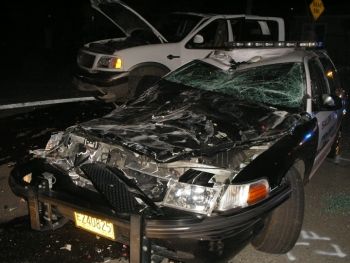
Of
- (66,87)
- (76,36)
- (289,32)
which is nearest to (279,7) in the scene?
(289,32)

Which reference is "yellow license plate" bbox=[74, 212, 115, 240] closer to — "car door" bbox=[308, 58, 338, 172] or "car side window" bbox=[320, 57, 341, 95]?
"car door" bbox=[308, 58, 338, 172]

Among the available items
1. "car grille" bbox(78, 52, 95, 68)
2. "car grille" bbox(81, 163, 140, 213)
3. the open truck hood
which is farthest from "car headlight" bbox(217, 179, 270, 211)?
"car grille" bbox(78, 52, 95, 68)

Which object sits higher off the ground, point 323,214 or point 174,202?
point 174,202

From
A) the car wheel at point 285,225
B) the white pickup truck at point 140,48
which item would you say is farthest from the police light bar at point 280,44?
the white pickup truck at point 140,48

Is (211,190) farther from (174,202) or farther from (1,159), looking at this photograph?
(1,159)

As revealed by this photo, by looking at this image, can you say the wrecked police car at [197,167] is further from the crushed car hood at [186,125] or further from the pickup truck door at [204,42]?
the pickup truck door at [204,42]

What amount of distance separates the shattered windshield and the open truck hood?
9.57 ft

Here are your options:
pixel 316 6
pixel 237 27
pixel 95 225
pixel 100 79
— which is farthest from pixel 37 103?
pixel 316 6

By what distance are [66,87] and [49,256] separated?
25.8 feet

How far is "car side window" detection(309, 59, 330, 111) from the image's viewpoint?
427cm

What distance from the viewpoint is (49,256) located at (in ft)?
11.4

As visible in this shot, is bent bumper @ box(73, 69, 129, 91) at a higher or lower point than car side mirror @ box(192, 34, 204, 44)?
lower

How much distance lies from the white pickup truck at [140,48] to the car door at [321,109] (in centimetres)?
302

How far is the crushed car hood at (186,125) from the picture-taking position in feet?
10.7
